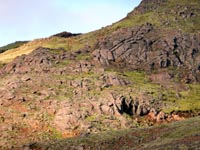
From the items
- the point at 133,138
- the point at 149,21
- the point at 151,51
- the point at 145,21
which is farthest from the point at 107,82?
the point at 133,138

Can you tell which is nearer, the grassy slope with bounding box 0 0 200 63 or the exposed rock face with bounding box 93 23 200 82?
the exposed rock face with bounding box 93 23 200 82

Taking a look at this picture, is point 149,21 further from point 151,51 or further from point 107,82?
point 107,82

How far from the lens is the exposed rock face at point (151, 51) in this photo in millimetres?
126250

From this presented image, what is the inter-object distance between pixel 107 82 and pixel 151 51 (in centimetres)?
2216

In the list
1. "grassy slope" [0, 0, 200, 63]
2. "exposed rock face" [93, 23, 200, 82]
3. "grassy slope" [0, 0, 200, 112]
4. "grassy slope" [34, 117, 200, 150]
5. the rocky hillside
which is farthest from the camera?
"grassy slope" [0, 0, 200, 63]

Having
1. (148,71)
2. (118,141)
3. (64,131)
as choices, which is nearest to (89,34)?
(148,71)

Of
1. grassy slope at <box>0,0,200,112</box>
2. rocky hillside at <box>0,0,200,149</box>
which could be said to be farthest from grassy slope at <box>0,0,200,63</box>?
rocky hillside at <box>0,0,200,149</box>

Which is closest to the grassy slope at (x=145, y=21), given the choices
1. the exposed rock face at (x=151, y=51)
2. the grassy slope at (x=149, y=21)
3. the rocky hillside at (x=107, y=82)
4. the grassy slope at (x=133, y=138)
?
the grassy slope at (x=149, y=21)

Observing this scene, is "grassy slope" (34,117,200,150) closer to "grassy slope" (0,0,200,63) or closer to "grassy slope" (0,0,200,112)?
"grassy slope" (0,0,200,112)

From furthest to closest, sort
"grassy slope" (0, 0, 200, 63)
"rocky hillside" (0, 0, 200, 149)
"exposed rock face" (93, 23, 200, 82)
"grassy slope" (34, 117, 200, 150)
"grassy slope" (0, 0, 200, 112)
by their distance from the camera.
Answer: "grassy slope" (0, 0, 200, 63) < "grassy slope" (0, 0, 200, 112) < "exposed rock face" (93, 23, 200, 82) < "rocky hillside" (0, 0, 200, 149) < "grassy slope" (34, 117, 200, 150)

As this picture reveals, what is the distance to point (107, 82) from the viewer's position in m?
113

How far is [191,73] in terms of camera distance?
410ft

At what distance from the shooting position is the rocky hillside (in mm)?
97875

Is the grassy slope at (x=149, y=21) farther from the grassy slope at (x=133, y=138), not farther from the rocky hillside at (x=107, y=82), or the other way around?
the grassy slope at (x=133, y=138)
